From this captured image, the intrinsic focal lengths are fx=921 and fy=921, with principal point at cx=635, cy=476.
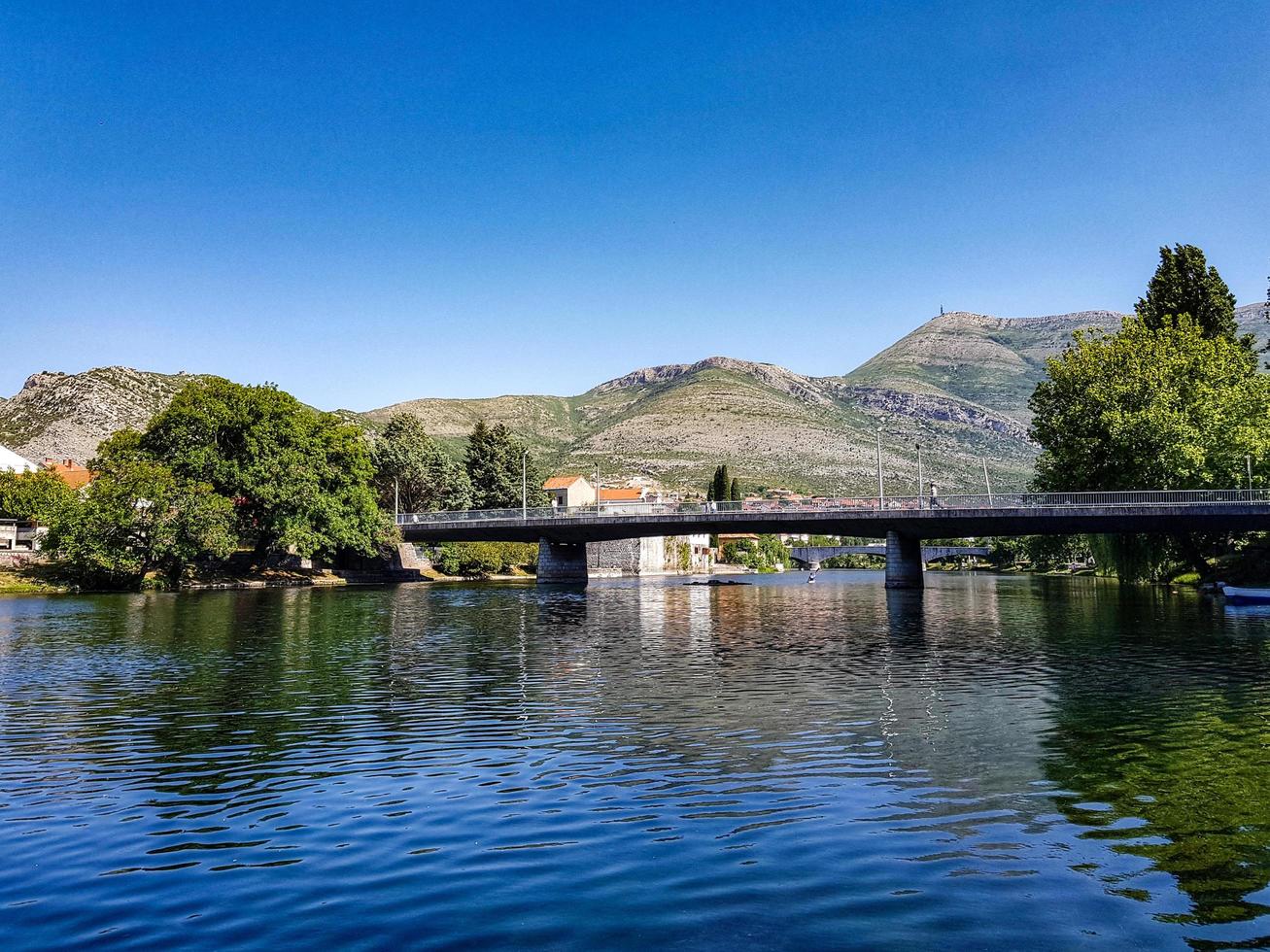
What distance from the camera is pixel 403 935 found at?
8945mm

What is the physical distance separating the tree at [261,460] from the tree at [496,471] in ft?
148

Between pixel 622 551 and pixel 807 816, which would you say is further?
pixel 622 551

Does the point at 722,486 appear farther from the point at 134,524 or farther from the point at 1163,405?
the point at 134,524

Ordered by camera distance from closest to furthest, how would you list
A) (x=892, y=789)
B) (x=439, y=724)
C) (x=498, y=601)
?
(x=892, y=789), (x=439, y=724), (x=498, y=601)

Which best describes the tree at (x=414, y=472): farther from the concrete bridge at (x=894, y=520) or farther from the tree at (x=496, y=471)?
the concrete bridge at (x=894, y=520)

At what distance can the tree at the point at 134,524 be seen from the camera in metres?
77.8

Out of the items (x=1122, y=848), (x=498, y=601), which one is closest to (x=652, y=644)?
(x=1122, y=848)

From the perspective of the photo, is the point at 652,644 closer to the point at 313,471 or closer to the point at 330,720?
the point at 330,720

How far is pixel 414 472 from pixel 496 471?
1619 centimetres

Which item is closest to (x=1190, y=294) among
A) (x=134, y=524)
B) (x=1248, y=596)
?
(x=1248, y=596)

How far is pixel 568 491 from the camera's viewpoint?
173375 mm

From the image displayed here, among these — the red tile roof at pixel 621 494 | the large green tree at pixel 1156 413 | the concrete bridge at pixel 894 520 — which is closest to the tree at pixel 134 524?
the concrete bridge at pixel 894 520

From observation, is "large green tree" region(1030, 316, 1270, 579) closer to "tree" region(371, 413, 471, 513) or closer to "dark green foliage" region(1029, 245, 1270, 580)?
"dark green foliage" region(1029, 245, 1270, 580)

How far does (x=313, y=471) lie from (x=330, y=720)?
7555cm
